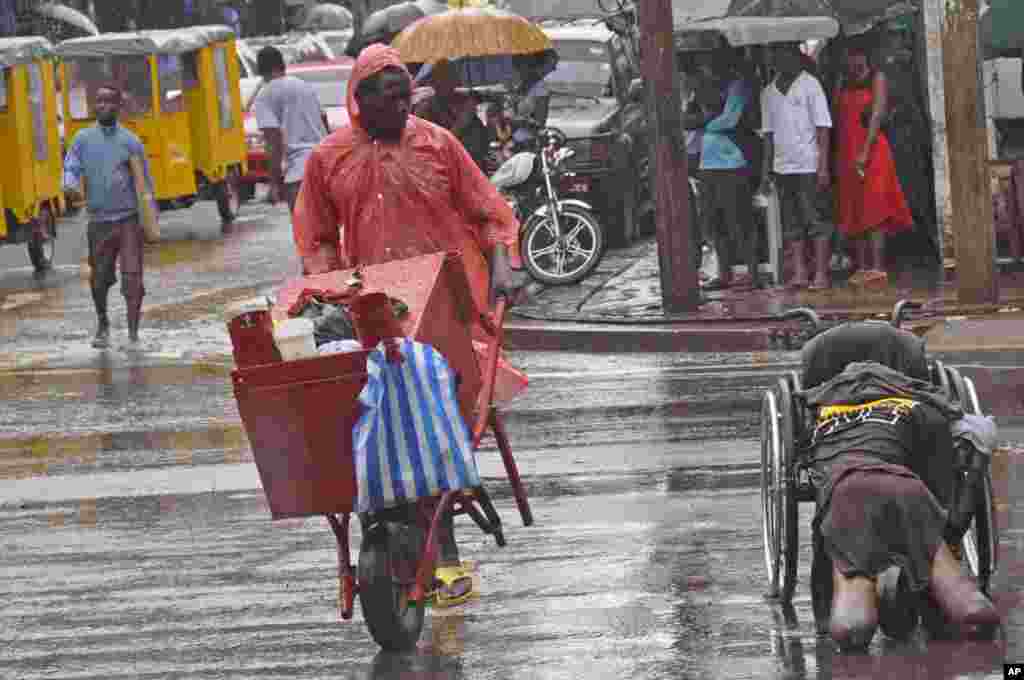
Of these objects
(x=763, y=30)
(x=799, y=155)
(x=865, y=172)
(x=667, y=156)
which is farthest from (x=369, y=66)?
(x=865, y=172)

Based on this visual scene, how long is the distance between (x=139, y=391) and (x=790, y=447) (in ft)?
30.4

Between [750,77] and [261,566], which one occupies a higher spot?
[750,77]

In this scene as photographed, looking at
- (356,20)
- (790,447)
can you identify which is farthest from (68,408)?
(356,20)

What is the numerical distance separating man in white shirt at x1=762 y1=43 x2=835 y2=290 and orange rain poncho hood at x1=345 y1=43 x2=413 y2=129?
9581 millimetres

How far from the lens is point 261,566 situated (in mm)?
10016

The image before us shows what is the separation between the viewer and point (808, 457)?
8047 mm

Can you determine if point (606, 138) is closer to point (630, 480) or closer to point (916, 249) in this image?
point (916, 249)

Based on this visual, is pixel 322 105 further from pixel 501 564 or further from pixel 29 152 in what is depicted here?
pixel 501 564

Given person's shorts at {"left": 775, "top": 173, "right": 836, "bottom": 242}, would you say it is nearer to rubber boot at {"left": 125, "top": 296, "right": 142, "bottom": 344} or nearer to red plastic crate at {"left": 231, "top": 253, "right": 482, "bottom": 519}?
rubber boot at {"left": 125, "top": 296, "right": 142, "bottom": 344}

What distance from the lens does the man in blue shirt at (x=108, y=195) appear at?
63.1 ft

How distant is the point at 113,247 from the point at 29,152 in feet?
25.3

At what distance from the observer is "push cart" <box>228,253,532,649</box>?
25.7ft

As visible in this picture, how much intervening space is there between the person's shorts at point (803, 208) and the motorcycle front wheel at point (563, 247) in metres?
2.16

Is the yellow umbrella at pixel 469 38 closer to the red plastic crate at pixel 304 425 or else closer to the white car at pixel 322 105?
the white car at pixel 322 105
